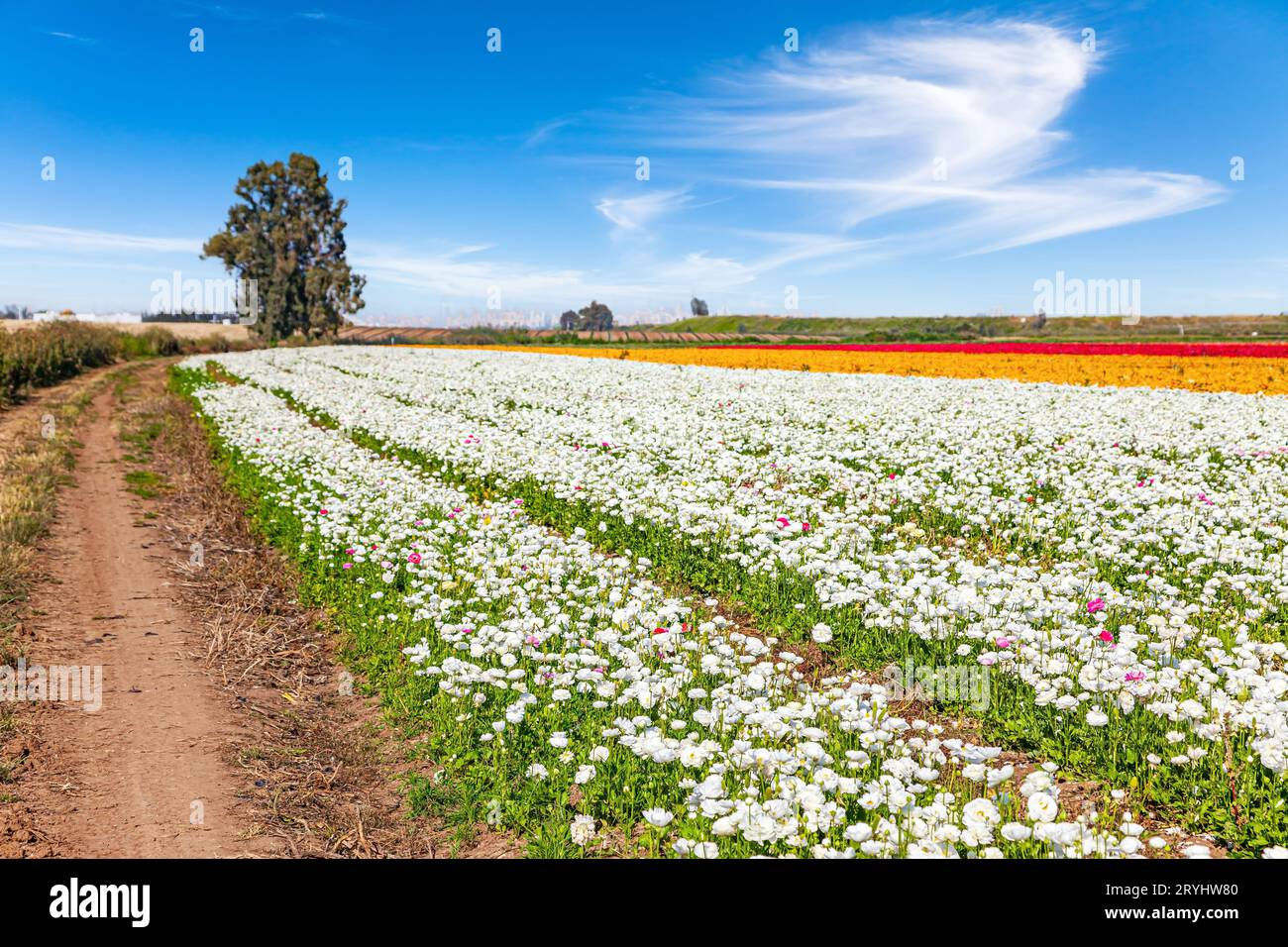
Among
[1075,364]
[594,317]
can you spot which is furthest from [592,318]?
[1075,364]

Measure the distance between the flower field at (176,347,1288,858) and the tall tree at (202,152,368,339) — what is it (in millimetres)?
76743

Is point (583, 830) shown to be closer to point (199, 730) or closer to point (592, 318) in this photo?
point (199, 730)

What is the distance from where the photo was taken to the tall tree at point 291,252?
275 ft

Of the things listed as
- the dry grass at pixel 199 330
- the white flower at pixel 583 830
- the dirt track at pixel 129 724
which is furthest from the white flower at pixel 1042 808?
the dry grass at pixel 199 330

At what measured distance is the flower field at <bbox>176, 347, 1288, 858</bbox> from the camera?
444cm

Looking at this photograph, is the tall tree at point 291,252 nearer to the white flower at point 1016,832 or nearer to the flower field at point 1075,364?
the flower field at point 1075,364

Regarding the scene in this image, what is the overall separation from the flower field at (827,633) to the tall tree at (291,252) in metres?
76.7

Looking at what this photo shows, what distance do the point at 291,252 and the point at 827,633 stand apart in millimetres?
93840

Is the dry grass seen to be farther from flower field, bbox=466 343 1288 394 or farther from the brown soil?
the brown soil

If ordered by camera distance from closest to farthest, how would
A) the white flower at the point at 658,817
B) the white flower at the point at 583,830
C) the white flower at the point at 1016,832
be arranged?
the white flower at the point at 1016,832 → the white flower at the point at 658,817 → the white flower at the point at 583,830

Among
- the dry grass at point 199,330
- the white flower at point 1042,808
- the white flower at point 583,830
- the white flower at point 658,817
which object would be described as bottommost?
the white flower at point 583,830
